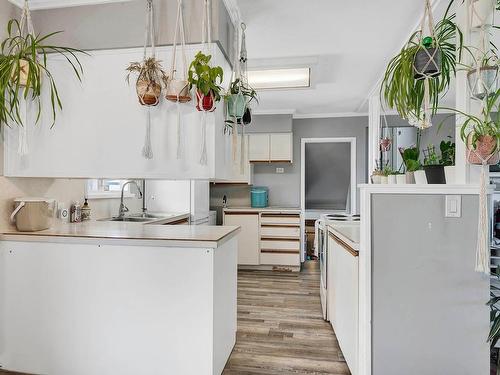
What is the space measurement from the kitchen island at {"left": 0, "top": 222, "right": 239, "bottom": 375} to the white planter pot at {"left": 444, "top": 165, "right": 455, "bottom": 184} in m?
1.34

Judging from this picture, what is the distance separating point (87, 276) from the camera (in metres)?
1.94

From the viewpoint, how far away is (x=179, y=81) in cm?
175

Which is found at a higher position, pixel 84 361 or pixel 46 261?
pixel 46 261

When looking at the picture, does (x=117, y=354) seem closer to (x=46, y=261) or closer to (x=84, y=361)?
(x=84, y=361)

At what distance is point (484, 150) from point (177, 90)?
1584 mm

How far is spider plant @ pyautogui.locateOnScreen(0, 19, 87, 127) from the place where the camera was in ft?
5.78

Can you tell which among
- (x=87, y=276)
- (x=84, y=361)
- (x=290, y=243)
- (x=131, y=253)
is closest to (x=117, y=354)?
(x=84, y=361)

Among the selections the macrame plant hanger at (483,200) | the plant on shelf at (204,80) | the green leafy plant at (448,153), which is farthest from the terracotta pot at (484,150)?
the plant on shelf at (204,80)

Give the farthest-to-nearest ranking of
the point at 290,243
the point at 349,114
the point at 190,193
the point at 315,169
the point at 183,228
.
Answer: the point at 315,169, the point at 349,114, the point at 290,243, the point at 190,193, the point at 183,228

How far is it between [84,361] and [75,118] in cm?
152

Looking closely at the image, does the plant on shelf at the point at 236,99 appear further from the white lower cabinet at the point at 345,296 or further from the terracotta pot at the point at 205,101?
the white lower cabinet at the point at 345,296

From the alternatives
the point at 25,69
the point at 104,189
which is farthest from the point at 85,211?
the point at 25,69

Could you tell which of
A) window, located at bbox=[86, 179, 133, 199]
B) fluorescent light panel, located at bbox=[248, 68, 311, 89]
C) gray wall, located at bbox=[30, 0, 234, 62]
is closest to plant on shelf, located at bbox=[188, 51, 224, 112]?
gray wall, located at bbox=[30, 0, 234, 62]

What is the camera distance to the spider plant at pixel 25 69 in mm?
1762
